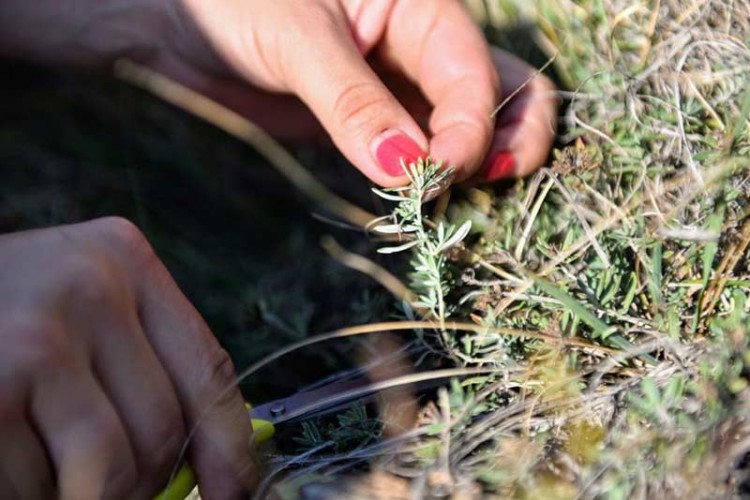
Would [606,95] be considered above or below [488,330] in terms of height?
above

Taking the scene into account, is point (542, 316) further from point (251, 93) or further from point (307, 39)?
point (251, 93)

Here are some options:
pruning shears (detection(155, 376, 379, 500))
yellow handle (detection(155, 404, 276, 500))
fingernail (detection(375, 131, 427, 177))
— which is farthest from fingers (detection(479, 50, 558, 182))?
yellow handle (detection(155, 404, 276, 500))

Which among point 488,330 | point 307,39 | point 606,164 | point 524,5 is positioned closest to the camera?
point 488,330

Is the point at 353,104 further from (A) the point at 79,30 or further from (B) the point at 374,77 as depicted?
(A) the point at 79,30

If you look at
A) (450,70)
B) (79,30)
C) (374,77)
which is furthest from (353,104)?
(79,30)

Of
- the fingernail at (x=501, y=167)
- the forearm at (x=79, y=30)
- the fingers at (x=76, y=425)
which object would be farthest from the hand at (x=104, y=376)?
the forearm at (x=79, y=30)

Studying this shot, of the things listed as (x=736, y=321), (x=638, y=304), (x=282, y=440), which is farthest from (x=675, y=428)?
(x=282, y=440)

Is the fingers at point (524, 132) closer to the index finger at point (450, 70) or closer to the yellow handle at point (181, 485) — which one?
the index finger at point (450, 70)

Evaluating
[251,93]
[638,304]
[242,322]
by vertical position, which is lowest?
[242,322]
